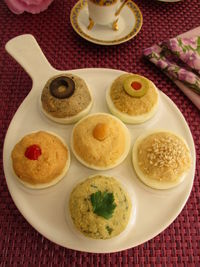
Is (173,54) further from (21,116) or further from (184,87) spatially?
(21,116)

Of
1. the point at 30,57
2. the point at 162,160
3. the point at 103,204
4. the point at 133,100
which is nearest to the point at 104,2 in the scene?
the point at 30,57

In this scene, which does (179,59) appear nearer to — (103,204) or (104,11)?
(104,11)

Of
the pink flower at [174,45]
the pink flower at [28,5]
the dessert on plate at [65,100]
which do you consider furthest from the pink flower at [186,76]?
the pink flower at [28,5]

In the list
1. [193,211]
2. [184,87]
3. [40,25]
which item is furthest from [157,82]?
[40,25]

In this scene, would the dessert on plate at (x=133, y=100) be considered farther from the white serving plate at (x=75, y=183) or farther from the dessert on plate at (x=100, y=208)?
the dessert on plate at (x=100, y=208)

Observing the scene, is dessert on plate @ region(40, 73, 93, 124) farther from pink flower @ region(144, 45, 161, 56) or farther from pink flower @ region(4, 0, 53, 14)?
pink flower @ region(4, 0, 53, 14)

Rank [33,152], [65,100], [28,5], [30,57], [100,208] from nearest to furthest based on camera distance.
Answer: [100,208], [33,152], [65,100], [30,57], [28,5]
